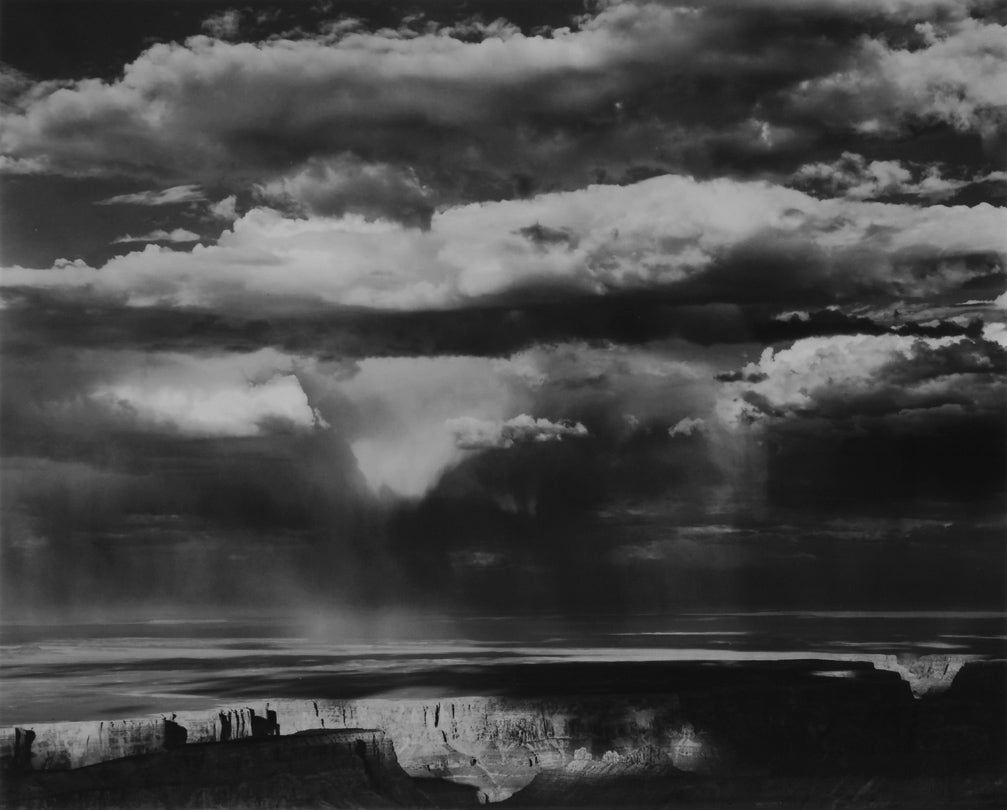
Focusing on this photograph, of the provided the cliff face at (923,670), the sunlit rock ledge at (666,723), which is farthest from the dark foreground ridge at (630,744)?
the cliff face at (923,670)

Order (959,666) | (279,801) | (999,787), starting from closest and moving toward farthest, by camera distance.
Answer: (279,801) → (999,787) → (959,666)

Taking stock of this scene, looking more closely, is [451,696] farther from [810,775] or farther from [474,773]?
[810,775]

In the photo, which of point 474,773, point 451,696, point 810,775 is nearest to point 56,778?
point 451,696

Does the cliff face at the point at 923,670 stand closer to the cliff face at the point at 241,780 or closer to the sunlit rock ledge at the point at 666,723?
the sunlit rock ledge at the point at 666,723

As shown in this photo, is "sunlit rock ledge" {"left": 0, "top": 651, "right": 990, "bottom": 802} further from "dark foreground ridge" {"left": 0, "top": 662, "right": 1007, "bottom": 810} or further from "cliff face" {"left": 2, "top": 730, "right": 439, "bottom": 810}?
"cliff face" {"left": 2, "top": 730, "right": 439, "bottom": 810}

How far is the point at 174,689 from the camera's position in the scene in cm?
5419

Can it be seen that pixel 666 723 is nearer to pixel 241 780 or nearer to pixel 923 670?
pixel 923 670

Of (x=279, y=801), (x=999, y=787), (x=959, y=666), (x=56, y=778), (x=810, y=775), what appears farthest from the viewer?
(x=959, y=666)

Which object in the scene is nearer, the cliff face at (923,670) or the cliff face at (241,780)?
the cliff face at (241,780)

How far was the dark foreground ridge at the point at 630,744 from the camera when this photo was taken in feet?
181

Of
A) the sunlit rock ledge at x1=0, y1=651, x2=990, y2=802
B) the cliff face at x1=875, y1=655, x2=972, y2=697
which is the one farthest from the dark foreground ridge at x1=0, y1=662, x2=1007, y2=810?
the cliff face at x1=875, y1=655, x2=972, y2=697

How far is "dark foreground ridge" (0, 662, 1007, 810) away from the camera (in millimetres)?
55188

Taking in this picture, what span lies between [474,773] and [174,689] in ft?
64.8

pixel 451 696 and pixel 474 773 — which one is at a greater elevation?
pixel 451 696
